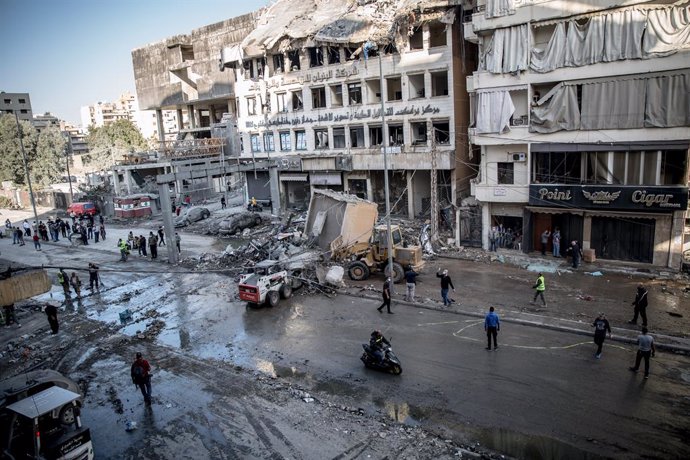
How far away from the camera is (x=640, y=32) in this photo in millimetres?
21906

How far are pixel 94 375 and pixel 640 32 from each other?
26594 millimetres

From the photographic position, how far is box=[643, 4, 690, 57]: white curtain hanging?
21.1m

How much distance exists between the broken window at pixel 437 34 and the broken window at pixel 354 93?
6.39 m

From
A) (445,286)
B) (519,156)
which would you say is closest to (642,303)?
(445,286)

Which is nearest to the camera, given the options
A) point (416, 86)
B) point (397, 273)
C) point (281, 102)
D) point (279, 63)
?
point (397, 273)

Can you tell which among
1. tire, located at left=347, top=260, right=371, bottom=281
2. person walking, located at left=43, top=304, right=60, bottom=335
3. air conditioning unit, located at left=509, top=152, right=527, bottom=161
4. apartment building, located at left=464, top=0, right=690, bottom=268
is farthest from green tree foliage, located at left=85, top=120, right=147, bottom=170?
air conditioning unit, located at left=509, top=152, right=527, bottom=161

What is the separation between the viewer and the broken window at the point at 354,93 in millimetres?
37500

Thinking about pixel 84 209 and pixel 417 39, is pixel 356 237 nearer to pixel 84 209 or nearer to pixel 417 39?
pixel 417 39

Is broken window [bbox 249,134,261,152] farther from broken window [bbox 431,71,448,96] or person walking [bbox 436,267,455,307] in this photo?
person walking [bbox 436,267,455,307]

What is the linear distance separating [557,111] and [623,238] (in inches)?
286

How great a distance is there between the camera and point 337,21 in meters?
36.9

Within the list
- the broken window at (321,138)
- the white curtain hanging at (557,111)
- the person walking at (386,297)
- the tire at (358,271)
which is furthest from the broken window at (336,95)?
the person walking at (386,297)

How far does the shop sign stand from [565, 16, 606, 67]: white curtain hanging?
6.23 metres

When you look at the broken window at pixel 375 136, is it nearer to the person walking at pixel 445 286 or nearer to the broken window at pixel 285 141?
the broken window at pixel 285 141
